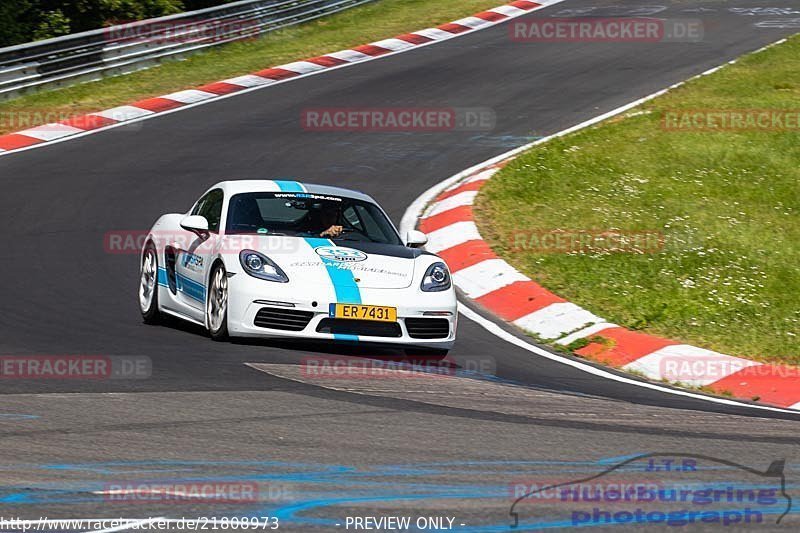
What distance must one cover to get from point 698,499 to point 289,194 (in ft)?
18.8

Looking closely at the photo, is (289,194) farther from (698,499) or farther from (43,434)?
(698,499)

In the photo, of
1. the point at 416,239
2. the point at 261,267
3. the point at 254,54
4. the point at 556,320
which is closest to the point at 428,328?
the point at 416,239

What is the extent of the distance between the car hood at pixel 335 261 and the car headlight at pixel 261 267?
0.05 m

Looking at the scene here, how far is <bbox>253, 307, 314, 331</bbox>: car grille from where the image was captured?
915 centimetres

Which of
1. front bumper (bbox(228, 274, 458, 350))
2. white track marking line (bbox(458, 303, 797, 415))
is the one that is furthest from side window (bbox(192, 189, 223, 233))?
white track marking line (bbox(458, 303, 797, 415))

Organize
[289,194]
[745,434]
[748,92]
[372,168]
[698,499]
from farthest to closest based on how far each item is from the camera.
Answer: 1. [748,92]
2. [372,168]
3. [289,194]
4. [745,434]
5. [698,499]

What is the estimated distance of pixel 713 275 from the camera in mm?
11672

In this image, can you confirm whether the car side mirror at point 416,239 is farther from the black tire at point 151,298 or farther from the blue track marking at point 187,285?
the black tire at point 151,298

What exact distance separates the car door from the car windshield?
171mm

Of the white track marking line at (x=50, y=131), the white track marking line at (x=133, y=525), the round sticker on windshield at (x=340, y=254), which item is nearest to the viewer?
the white track marking line at (x=133, y=525)

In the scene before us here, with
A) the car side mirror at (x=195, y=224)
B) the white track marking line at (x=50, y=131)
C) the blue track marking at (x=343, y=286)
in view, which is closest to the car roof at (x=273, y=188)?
the car side mirror at (x=195, y=224)

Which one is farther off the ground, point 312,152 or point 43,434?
point 43,434

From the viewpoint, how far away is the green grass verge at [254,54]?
1966 centimetres

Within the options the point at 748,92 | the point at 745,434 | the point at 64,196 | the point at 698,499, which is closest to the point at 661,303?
the point at 745,434
